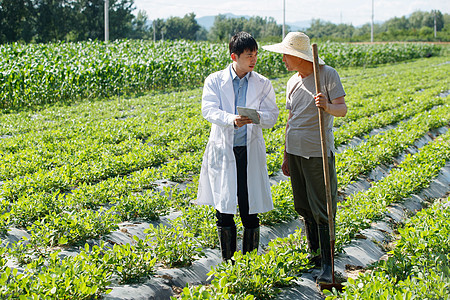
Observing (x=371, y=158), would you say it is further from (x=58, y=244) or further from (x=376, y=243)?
(x=58, y=244)

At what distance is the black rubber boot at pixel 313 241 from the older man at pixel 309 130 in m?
0.07

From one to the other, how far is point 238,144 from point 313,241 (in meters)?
1.12

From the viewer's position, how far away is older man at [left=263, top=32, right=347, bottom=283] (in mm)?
3701

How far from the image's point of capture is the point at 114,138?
349 inches

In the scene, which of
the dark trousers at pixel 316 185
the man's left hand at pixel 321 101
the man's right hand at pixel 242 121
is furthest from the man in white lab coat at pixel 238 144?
the man's left hand at pixel 321 101

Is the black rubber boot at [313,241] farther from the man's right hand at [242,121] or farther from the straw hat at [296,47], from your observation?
the straw hat at [296,47]

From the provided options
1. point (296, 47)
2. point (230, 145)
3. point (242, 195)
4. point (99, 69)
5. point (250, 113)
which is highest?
point (99, 69)

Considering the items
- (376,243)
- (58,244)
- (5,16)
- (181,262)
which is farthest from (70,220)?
(5,16)

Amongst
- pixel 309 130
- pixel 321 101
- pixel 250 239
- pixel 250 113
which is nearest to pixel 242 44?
pixel 250 113

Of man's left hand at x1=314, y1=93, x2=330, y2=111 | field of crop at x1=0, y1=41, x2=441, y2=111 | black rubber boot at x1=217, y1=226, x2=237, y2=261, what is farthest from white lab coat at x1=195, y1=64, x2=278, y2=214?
field of crop at x1=0, y1=41, x2=441, y2=111

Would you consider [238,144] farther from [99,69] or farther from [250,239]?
[99,69]

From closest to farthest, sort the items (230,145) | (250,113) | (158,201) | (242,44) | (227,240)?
(250,113) < (242,44) < (230,145) < (227,240) < (158,201)

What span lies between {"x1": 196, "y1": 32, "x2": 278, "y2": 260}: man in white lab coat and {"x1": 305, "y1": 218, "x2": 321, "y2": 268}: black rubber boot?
450mm

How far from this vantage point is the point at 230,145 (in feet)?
12.4
